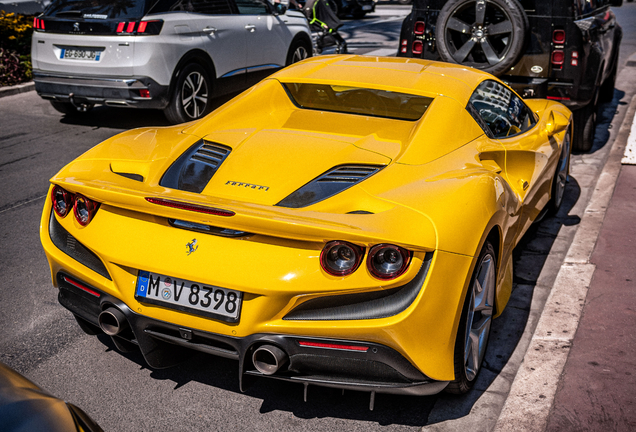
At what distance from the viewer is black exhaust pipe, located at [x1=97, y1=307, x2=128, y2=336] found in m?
2.93

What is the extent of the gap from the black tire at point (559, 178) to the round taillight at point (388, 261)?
308 cm

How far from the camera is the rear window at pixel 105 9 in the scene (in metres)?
7.68

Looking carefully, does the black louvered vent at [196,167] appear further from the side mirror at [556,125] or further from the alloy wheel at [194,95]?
the alloy wheel at [194,95]

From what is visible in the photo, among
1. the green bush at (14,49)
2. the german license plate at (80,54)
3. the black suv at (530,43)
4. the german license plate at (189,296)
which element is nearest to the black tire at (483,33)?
the black suv at (530,43)

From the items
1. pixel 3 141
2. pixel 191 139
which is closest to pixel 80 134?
pixel 3 141

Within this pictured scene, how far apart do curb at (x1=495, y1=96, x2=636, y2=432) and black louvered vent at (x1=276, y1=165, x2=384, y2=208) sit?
1.28 m

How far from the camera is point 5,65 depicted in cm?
1081

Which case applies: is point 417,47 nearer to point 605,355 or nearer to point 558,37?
point 558,37

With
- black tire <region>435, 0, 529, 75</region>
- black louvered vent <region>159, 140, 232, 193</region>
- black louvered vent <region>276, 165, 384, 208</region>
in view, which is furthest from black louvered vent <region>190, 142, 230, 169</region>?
black tire <region>435, 0, 529, 75</region>

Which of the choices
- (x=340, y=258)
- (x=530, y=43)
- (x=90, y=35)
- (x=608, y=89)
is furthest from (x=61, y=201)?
(x=608, y=89)

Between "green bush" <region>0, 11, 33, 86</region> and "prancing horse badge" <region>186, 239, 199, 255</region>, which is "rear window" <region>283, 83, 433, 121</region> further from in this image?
"green bush" <region>0, 11, 33, 86</region>

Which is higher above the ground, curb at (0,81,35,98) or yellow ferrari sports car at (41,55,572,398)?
yellow ferrari sports car at (41,55,572,398)

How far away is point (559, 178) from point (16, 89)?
856cm

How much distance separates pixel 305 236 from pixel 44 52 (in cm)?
650
